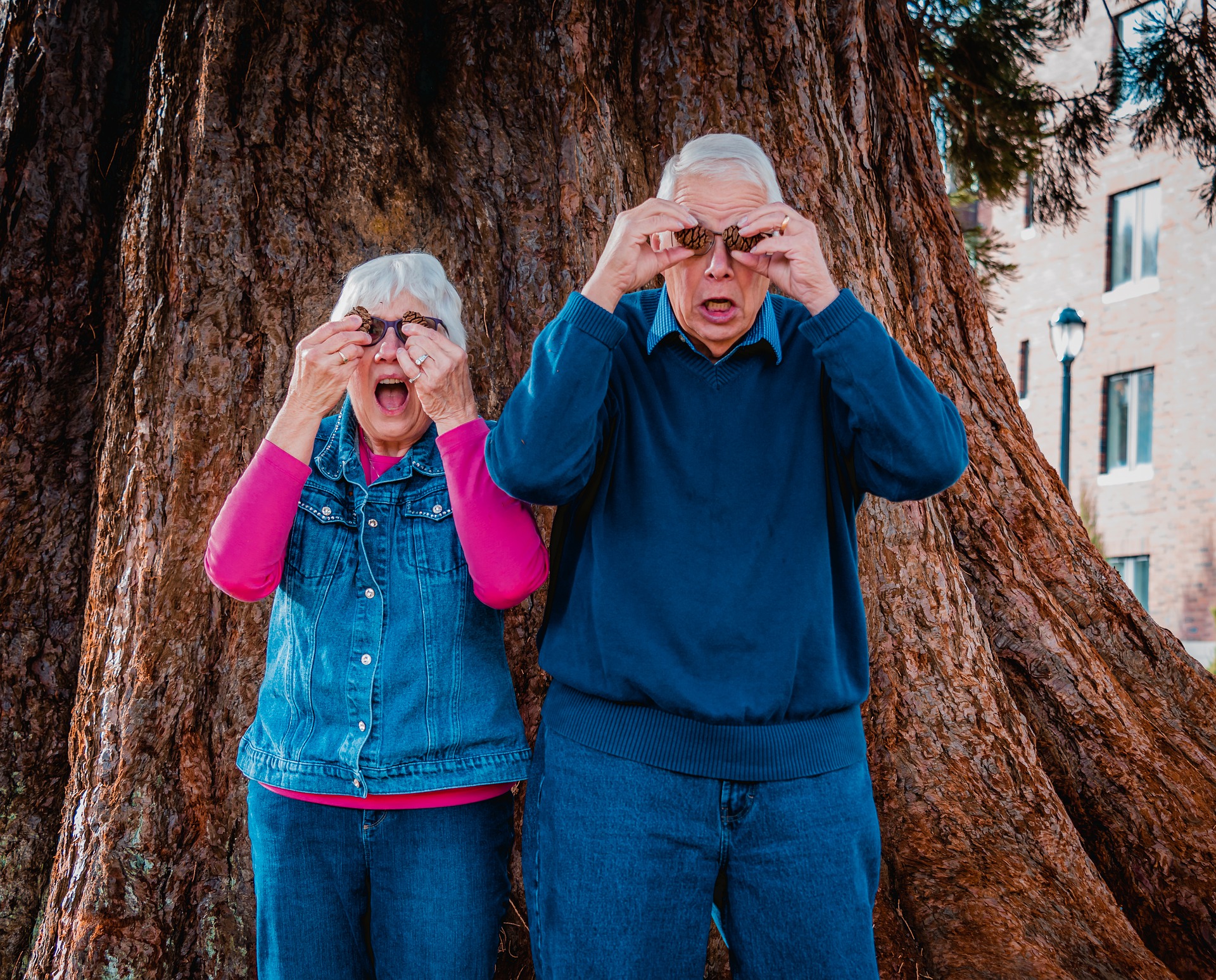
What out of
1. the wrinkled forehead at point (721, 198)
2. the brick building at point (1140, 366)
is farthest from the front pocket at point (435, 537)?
the brick building at point (1140, 366)

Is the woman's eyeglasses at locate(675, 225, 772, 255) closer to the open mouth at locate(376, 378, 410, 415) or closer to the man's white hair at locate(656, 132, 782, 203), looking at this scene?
the man's white hair at locate(656, 132, 782, 203)

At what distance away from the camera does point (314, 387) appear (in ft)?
6.82

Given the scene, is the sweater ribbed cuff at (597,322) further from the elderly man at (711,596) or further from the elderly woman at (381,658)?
the elderly woman at (381,658)

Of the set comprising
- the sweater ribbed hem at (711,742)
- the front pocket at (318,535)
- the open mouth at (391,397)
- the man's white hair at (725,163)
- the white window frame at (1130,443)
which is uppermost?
the white window frame at (1130,443)

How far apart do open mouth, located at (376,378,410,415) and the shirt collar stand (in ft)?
1.81

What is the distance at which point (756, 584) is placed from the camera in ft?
6.03

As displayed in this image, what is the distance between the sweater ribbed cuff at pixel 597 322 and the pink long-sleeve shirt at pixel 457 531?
35 centimetres

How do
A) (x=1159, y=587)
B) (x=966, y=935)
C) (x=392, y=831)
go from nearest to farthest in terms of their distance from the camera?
(x=392, y=831) < (x=966, y=935) < (x=1159, y=587)

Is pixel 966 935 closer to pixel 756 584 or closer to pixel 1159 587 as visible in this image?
pixel 756 584

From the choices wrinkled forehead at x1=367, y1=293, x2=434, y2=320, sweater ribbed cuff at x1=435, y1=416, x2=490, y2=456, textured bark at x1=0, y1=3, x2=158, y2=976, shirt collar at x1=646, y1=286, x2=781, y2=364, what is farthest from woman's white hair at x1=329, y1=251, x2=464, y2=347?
textured bark at x1=0, y1=3, x2=158, y2=976

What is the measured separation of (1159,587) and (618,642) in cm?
1708

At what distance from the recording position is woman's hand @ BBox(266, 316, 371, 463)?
2.07m

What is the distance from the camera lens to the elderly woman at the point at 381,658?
1.96m

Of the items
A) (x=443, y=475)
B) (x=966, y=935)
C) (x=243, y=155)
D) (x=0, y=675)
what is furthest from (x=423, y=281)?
(x=966, y=935)
